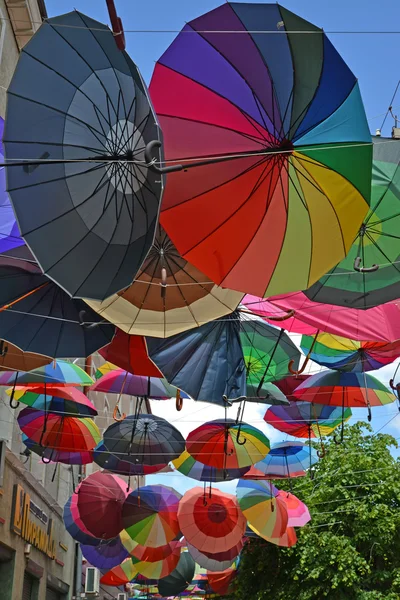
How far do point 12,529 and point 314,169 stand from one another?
10896 millimetres

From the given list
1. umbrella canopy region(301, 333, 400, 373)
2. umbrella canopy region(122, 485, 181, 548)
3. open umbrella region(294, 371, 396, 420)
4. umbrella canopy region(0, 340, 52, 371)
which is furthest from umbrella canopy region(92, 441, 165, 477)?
umbrella canopy region(301, 333, 400, 373)

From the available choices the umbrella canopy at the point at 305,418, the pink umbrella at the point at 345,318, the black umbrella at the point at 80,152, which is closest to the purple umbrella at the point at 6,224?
the black umbrella at the point at 80,152

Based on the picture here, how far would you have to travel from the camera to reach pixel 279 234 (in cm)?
593

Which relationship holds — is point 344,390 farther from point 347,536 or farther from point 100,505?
point 347,536

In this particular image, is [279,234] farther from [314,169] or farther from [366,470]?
[366,470]

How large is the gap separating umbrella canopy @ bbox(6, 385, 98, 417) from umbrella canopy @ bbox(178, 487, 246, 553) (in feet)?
18.0

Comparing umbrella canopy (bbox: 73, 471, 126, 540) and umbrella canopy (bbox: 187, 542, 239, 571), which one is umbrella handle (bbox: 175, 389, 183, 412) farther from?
umbrella canopy (bbox: 187, 542, 239, 571)

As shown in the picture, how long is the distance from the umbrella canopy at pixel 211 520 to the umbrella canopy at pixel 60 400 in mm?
5497

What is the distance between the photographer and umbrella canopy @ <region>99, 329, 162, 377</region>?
9180 millimetres

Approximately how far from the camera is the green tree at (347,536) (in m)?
16.5

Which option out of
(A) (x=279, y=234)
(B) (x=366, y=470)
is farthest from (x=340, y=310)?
(B) (x=366, y=470)

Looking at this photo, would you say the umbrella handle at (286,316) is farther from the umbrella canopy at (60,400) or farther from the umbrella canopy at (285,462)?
the umbrella canopy at (285,462)

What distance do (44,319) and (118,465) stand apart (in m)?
6.06

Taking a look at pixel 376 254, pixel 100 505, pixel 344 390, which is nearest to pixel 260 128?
pixel 376 254
